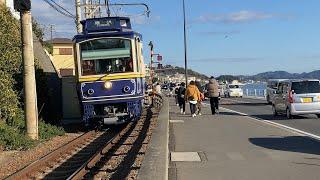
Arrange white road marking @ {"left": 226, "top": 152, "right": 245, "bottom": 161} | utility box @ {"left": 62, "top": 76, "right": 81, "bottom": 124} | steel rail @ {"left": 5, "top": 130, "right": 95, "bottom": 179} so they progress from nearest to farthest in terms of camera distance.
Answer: steel rail @ {"left": 5, "top": 130, "right": 95, "bottom": 179} → white road marking @ {"left": 226, "top": 152, "right": 245, "bottom": 161} → utility box @ {"left": 62, "top": 76, "right": 81, "bottom": 124}

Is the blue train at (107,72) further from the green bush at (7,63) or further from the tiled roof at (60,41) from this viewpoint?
the tiled roof at (60,41)

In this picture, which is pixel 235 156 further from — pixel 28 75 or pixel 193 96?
pixel 193 96

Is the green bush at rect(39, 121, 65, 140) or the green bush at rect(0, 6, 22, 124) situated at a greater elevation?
the green bush at rect(0, 6, 22, 124)

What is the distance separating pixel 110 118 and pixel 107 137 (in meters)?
1.44

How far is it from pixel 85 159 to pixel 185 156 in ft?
11.2

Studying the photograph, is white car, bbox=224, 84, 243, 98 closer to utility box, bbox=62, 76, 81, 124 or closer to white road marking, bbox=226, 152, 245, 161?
utility box, bbox=62, 76, 81, 124

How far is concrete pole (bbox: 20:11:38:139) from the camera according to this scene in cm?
1856

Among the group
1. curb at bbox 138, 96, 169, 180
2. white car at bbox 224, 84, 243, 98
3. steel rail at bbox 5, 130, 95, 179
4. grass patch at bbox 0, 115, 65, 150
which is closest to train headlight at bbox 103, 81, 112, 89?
grass patch at bbox 0, 115, 65, 150

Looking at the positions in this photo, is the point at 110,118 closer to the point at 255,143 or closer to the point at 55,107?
the point at 55,107

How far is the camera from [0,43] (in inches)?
736

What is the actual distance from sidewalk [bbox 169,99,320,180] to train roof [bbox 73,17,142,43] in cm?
432

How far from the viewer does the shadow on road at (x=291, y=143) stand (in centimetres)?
1423

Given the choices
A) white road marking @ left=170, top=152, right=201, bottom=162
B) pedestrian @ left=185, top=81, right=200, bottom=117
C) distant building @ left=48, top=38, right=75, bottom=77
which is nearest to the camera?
white road marking @ left=170, top=152, right=201, bottom=162

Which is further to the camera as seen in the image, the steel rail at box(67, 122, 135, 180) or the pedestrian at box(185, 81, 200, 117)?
the pedestrian at box(185, 81, 200, 117)
